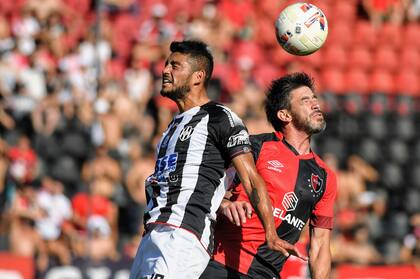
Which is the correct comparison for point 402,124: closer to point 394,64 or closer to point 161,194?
point 394,64

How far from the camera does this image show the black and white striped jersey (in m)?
5.68

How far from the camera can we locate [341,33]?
1480 centimetres

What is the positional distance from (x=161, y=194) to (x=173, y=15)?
8.41 metres

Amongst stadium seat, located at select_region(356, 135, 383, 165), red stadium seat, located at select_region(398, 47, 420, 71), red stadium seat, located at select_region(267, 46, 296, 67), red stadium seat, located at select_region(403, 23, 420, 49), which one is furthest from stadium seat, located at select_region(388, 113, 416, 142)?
red stadium seat, located at select_region(267, 46, 296, 67)

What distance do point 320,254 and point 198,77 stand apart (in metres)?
1.59

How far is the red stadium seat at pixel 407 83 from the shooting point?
14.7 meters

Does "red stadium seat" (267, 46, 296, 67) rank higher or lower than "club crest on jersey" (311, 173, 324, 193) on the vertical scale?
higher

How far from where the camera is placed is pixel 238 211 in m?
5.66

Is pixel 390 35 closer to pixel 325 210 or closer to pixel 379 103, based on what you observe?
pixel 379 103

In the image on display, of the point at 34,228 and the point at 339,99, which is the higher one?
the point at 339,99

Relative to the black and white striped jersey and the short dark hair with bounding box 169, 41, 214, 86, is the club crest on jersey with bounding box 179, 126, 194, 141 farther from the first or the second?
the short dark hair with bounding box 169, 41, 214, 86

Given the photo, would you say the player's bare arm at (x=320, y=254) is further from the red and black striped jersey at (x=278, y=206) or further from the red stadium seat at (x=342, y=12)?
the red stadium seat at (x=342, y=12)

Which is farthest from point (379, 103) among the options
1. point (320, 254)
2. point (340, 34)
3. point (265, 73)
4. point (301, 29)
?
point (320, 254)

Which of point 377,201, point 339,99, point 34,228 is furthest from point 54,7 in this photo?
point 377,201
